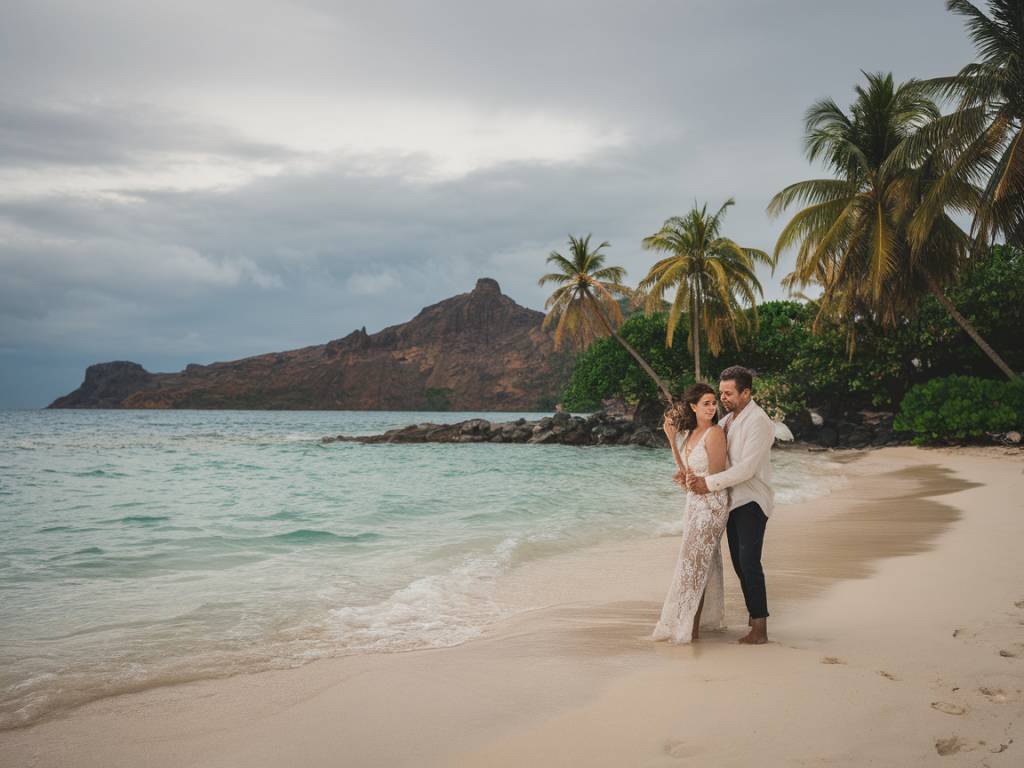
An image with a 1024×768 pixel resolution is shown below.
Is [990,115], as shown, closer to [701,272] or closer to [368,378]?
[701,272]

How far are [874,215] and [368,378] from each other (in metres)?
156

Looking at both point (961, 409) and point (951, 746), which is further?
point (961, 409)

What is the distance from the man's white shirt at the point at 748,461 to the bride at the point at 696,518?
0.08m

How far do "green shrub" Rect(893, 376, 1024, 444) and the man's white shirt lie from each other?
20.9 meters

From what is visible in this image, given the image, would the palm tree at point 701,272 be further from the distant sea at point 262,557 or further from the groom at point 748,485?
the groom at point 748,485

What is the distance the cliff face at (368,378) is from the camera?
15912 cm

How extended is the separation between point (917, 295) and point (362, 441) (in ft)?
101

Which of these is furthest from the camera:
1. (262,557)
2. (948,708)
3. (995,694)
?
(262,557)

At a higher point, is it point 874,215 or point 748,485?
point 874,215

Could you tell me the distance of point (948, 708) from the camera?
10.5 feet

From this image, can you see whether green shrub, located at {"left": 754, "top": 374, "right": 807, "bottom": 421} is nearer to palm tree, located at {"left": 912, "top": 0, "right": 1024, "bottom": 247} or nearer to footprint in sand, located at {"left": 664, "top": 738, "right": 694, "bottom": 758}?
palm tree, located at {"left": 912, "top": 0, "right": 1024, "bottom": 247}

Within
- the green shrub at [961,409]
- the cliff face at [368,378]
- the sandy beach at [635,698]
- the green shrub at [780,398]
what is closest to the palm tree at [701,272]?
the green shrub at [780,398]

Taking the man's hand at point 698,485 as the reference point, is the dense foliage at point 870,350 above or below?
above

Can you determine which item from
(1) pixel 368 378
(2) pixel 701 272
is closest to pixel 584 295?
(2) pixel 701 272
